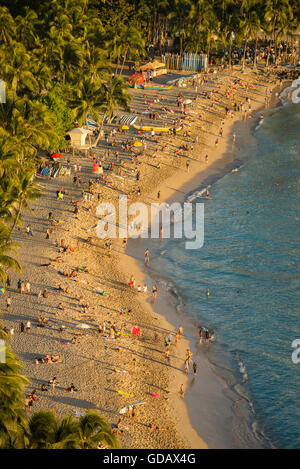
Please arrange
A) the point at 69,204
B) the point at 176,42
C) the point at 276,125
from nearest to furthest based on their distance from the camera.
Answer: the point at 69,204 < the point at 276,125 < the point at 176,42

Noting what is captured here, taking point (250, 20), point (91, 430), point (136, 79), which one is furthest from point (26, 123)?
point (250, 20)

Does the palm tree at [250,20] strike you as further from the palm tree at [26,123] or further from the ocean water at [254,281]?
the palm tree at [26,123]

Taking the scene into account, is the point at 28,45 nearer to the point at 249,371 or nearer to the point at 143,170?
the point at 143,170

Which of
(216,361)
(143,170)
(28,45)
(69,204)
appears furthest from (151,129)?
(216,361)

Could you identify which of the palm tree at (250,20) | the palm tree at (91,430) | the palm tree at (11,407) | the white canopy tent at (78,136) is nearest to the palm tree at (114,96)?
the white canopy tent at (78,136)

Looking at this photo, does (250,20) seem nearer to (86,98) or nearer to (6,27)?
(6,27)

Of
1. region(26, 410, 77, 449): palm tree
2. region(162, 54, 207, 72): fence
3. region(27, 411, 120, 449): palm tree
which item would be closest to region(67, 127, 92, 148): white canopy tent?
region(162, 54, 207, 72): fence

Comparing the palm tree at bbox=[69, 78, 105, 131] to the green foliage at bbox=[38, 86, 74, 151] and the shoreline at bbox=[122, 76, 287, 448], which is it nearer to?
the green foliage at bbox=[38, 86, 74, 151]
